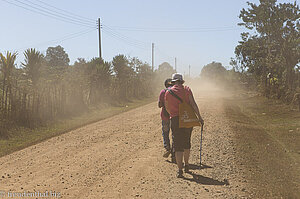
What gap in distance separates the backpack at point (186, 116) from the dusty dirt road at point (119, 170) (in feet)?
3.38

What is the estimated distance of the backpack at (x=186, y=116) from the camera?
5.73 m

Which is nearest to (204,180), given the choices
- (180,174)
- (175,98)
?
(180,174)

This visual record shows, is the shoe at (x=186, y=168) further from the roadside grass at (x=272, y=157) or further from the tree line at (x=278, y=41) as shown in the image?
the tree line at (x=278, y=41)

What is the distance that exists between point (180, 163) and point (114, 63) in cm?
2978

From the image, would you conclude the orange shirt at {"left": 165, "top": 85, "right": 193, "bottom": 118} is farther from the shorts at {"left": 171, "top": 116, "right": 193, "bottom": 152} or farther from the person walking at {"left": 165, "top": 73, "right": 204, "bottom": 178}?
the shorts at {"left": 171, "top": 116, "right": 193, "bottom": 152}

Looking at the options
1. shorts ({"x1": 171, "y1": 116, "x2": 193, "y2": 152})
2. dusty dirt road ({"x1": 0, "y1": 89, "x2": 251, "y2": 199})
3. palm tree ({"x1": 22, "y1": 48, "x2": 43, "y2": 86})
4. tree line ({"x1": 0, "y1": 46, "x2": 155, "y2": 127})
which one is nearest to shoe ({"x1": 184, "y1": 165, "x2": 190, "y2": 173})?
dusty dirt road ({"x1": 0, "y1": 89, "x2": 251, "y2": 199})


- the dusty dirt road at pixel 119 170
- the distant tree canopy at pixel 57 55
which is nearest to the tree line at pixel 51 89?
the dusty dirt road at pixel 119 170

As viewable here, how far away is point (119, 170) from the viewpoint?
20.4 ft

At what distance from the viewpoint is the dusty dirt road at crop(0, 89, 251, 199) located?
5.11 meters

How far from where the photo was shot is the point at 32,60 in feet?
61.9

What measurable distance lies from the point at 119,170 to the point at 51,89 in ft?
34.1

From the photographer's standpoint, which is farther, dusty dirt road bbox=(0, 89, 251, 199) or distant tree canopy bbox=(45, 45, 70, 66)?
distant tree canopy bbox=(45, 45, 70, 66)

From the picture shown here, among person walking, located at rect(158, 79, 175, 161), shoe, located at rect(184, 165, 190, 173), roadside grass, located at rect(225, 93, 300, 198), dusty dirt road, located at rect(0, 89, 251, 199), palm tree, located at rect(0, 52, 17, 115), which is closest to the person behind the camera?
dusty dirt road, located at rect(0, 89, 251, 199)

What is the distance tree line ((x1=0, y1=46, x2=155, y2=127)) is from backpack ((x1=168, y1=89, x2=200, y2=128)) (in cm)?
816
